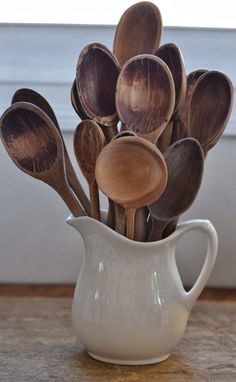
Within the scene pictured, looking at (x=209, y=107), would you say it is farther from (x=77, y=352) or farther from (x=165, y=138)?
(x=77, y=352)

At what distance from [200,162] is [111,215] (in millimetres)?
110

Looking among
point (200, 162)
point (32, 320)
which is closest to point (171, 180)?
point (200, 162)

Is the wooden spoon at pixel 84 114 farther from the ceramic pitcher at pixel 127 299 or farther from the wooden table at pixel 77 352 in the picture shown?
the wooden table at pixel 77 352

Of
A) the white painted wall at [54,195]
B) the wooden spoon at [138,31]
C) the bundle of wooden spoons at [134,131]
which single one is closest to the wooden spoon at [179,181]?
the bundle of wooden spoons at [134,131]

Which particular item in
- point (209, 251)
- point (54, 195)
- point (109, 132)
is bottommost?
point (54, 195)

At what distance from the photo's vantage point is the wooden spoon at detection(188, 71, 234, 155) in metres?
0.64

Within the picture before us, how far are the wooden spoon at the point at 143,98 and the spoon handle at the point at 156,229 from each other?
0.08 metres

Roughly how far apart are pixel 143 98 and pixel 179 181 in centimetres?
9

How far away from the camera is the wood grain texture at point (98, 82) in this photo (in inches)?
24.7

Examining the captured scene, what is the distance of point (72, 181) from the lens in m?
0.67

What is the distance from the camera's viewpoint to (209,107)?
648mm

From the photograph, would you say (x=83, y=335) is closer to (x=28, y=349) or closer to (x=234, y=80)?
(x=28, y=349)

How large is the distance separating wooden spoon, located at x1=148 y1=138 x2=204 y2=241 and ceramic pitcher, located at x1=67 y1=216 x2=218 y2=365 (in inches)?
1.2

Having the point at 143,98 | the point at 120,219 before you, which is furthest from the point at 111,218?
the point at 143,98
